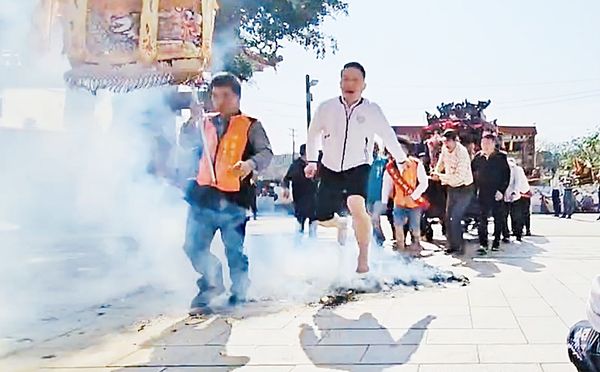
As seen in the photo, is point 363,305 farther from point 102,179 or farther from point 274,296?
point 102,179

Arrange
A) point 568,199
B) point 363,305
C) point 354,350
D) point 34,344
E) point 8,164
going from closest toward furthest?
point 354,350, point 34,344, point 363,305, point 8,164, point 568,199

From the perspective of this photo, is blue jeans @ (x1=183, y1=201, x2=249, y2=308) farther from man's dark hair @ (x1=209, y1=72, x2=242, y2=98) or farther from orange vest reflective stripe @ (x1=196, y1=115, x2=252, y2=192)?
man's dark hair @ (x1=209, y1=72, x2=242, y2=98)

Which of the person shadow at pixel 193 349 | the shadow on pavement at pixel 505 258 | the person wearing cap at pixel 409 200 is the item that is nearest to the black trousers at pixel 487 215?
the shadow on pavement at pixel 505 258

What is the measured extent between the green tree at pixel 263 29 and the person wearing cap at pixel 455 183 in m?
2.90

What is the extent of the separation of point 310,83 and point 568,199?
1148 centimetres

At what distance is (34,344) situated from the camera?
3.95 metres

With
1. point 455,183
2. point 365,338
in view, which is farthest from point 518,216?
point 365,338

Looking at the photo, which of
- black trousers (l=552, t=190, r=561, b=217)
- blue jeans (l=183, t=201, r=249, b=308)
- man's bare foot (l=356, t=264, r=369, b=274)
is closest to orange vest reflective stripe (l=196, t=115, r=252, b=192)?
blue jeans (l=183, t=201, r=249, b=308)

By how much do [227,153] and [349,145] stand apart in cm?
100

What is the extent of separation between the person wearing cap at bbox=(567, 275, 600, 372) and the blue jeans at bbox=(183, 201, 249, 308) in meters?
2.91

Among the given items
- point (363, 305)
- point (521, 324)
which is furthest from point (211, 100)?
point (521, 324)

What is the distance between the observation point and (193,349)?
3.70m

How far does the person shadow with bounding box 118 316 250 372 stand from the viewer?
3.39m

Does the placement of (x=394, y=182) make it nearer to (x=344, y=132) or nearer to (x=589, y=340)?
(x=344, y=132)
